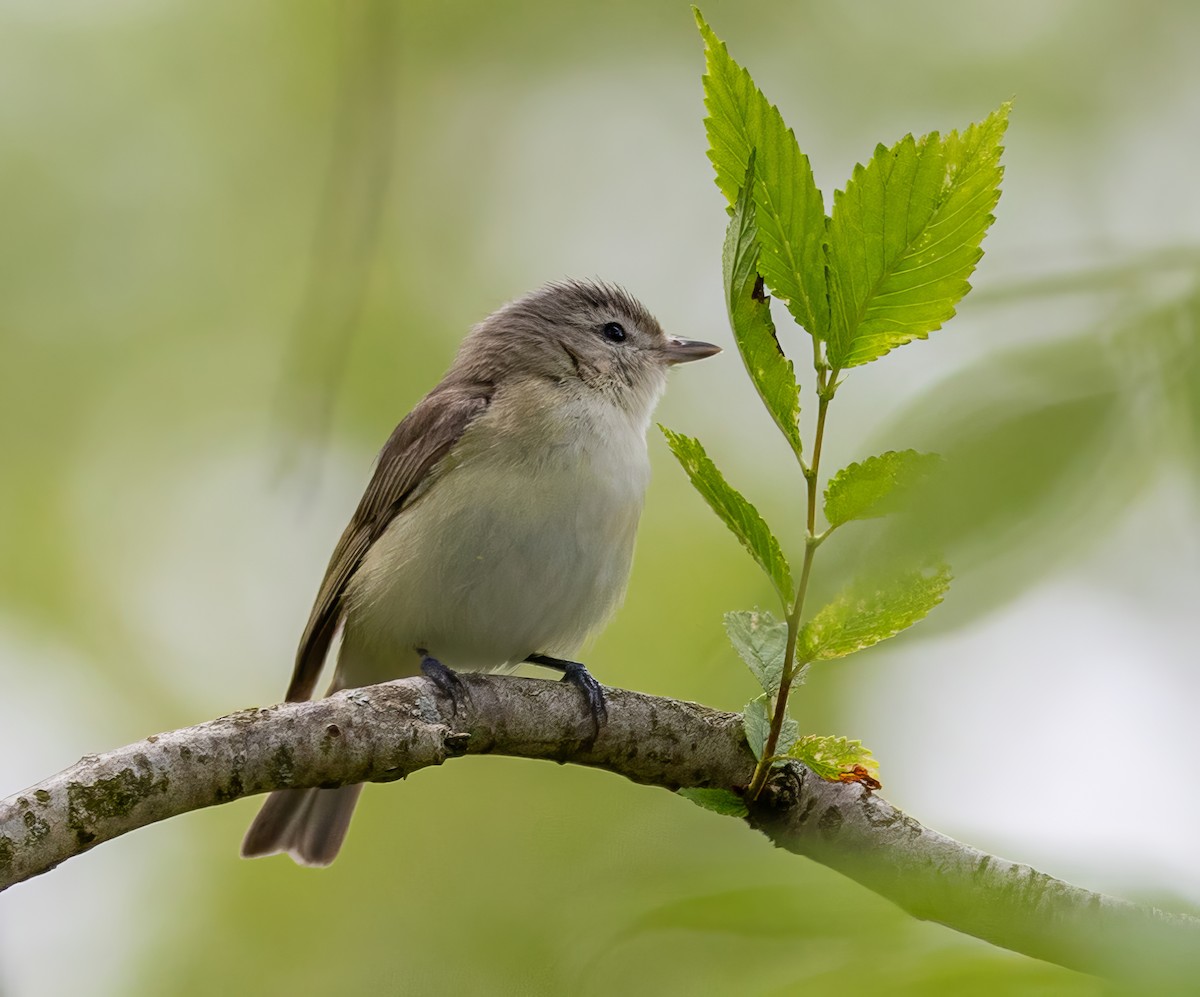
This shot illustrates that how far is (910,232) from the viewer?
1464 millimetres

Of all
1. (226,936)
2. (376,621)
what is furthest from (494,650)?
(226,936)

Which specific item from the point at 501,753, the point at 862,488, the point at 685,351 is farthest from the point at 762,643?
the point at 685,351

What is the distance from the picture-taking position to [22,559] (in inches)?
235

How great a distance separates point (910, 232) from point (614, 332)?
13.8 ft

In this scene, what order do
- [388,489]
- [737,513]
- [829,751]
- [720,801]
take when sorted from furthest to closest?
[388,489] → [720,801] → [829,751] → [737,513]

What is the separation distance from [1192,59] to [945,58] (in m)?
1.29

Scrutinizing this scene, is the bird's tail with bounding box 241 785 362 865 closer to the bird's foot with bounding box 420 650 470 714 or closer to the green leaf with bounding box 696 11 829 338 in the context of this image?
the bird's foot with bounding box 420 650 470 714

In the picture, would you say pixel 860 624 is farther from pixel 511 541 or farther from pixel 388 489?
pixel 388 489

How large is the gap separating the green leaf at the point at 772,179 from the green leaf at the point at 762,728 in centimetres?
87

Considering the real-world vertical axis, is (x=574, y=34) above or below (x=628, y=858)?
above

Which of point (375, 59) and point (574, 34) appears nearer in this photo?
point (375, 59)

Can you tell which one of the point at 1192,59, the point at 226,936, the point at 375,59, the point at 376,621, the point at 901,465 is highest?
the point at 1192,59

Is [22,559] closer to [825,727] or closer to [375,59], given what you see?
[375,59]

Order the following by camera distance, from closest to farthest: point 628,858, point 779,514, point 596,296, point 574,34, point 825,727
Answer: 1. point 628,858
2. point 825,727
3. point 779,514
4. point 574,34
5. point 596,296
